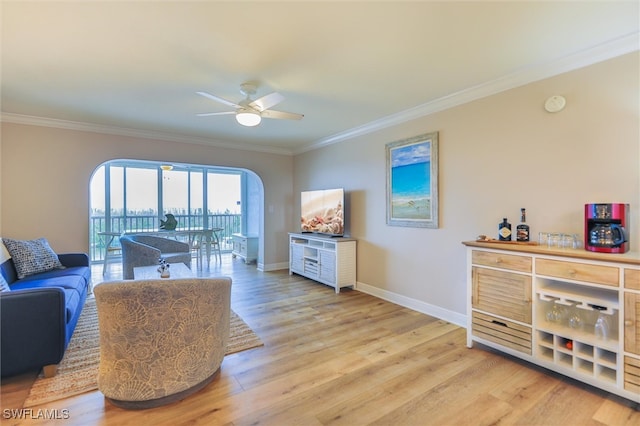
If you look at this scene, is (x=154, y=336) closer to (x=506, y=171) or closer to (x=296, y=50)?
(x=296, y=50)

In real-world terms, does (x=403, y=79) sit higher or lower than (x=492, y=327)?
higher

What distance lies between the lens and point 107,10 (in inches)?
71.6

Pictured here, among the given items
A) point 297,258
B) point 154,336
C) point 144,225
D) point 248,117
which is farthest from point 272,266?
point 154,336

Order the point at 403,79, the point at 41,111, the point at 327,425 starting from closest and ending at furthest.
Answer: the point at 327,425, the point at 403,79, the point at 41,111

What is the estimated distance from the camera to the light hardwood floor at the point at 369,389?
183 cm

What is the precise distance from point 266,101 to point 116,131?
3.09 metres

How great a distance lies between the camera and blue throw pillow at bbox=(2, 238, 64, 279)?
3.19 metres

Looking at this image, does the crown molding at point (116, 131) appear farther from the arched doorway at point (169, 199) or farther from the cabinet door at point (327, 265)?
the cabinet door at point (327, 265)

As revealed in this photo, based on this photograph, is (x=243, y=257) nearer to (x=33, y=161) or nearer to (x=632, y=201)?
(x=33, y=161)

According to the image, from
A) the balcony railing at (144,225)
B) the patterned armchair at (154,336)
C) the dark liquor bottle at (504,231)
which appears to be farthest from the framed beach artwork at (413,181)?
the balcony railing at (144,225)

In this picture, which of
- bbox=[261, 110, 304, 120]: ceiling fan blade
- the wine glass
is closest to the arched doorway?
bbox=[261, 110, 304, 120]: ceiling fan blade

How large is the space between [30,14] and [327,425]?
123 inches

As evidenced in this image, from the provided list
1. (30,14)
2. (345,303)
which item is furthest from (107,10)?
(345,303)

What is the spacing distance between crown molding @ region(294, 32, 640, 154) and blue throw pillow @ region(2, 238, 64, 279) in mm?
4384
